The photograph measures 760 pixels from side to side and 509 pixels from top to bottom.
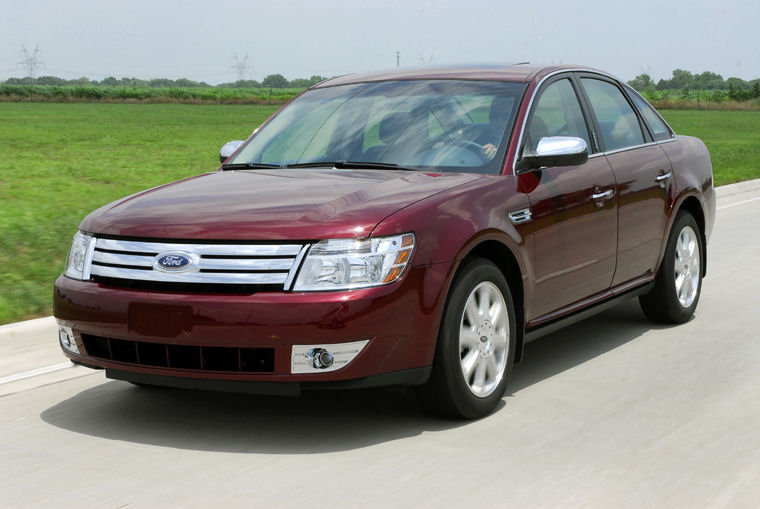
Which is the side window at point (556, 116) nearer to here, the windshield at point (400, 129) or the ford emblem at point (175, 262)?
the windshield at point (400, 129)

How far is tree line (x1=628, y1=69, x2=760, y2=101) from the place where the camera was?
90875 millimetres


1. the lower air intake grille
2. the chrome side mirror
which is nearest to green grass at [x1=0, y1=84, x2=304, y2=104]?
the chrome side mirror

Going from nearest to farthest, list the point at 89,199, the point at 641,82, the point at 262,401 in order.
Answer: the point at 262,401, the point at 89,199, the point at 641,82

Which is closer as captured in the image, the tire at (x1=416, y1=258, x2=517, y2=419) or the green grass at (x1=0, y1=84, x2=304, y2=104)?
the tire at (x1=416, y1=258, x2=517, y2=419)

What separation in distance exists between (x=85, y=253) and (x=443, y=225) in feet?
5.16

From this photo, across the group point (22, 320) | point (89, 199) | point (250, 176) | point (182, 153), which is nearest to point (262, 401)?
point (250, 176)

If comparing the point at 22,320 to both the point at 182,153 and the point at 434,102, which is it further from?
the point at 182,153

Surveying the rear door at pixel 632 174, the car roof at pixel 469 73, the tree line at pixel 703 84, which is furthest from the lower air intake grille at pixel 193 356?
the tree line at pixel 703 84

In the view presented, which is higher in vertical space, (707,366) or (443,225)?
(443,225)

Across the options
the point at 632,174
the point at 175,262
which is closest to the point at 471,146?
the point at 632,174

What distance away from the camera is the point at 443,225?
506cm

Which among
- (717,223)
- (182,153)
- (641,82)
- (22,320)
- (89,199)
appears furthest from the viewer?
(641,82)

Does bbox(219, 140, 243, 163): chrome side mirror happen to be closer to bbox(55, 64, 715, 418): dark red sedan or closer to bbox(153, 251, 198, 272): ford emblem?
bbox(55, 64, 715, 418): dark red sedan

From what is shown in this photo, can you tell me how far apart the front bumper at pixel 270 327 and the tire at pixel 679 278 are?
2.88m
